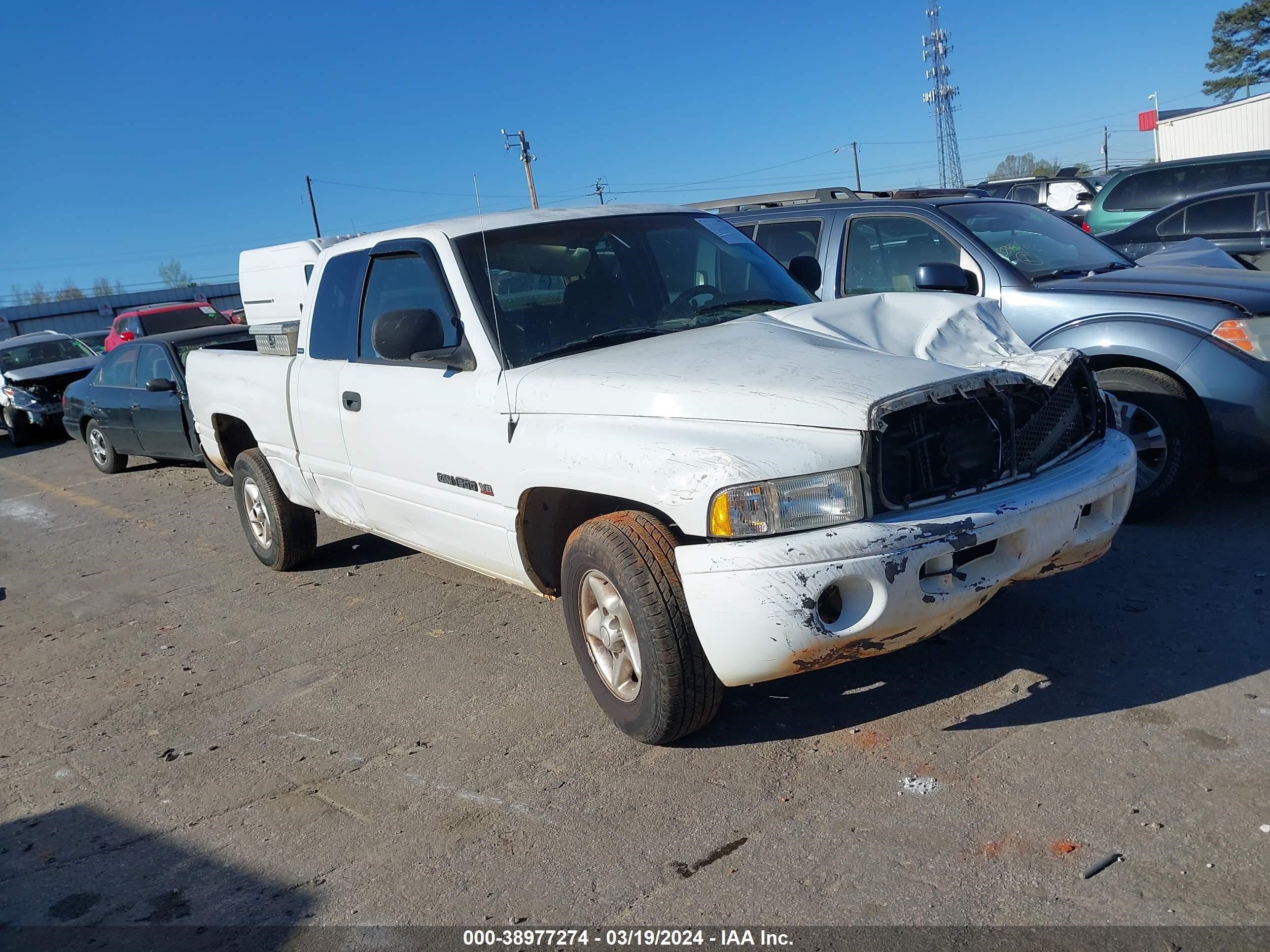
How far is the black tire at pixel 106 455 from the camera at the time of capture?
12.1 m

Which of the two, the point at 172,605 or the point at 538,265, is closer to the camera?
the point at 538,265


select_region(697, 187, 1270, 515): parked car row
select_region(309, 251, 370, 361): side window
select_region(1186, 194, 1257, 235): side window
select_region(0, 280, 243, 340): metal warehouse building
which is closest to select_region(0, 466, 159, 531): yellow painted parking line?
select_region(309, 251, 370, 361): side window

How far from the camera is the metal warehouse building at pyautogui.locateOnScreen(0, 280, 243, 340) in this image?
49625 millimetres

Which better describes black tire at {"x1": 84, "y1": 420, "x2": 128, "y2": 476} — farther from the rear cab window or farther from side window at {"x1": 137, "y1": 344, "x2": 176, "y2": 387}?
the rear cab window

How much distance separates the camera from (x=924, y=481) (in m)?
3.41

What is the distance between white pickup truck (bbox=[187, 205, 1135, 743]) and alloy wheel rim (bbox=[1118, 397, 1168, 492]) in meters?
1.87

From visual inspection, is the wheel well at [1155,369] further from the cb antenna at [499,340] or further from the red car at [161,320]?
the red car at [161,320]

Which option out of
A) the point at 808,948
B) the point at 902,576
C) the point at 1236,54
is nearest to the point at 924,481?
the point at 902,576

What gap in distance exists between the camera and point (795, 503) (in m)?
3.24

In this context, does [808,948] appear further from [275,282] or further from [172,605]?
[275,282]

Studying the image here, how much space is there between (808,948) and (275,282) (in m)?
12.8

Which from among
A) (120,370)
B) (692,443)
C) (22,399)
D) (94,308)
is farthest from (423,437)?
(94,308)

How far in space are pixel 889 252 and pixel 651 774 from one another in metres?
4.33

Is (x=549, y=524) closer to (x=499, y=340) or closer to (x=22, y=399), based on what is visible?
(x=499, y=340)
